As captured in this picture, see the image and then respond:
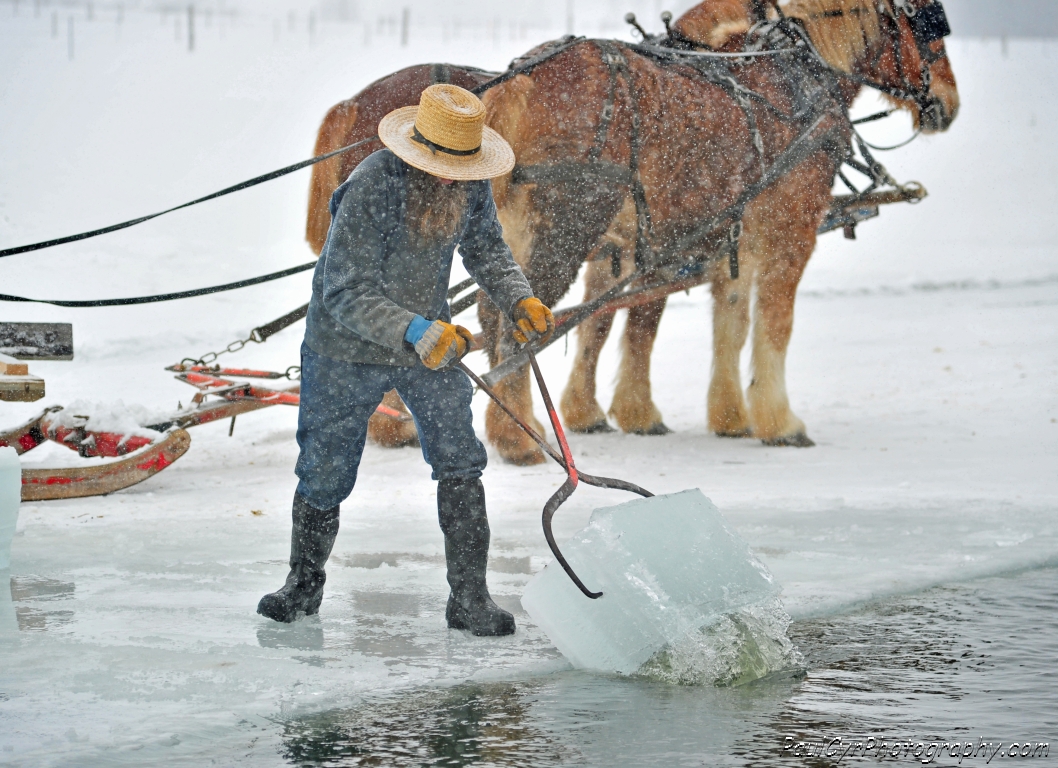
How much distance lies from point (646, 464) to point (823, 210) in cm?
183

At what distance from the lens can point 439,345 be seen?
9.14 ft

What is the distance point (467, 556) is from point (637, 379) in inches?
172

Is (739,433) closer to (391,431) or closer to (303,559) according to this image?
(391,431)

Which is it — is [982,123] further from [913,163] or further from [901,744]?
[901,744]

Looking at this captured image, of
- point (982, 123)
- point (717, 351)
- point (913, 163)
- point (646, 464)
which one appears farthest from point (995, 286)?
point (646, 464)

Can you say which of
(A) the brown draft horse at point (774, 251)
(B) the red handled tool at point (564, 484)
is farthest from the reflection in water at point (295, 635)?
(A) the brown draft horse at point (774, 251)

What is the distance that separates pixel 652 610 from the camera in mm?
2785

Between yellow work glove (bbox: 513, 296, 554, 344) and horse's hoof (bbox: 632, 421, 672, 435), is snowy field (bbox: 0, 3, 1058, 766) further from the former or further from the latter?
yellow work glove (bbox: 513, 296, 554, 344)

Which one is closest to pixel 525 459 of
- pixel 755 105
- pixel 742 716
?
pixel 755 105

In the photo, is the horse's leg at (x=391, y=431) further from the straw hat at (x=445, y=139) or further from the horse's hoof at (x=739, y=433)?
the straw hat at (x=445, y=139)

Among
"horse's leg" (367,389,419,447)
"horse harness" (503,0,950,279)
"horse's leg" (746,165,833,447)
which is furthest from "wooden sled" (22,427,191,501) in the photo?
"horse's leg" (746,165,833,447)

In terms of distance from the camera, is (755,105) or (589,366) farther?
(589,366)

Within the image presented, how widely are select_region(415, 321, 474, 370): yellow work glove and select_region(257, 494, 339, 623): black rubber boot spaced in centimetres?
61

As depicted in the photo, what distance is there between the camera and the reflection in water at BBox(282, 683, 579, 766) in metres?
2.28
